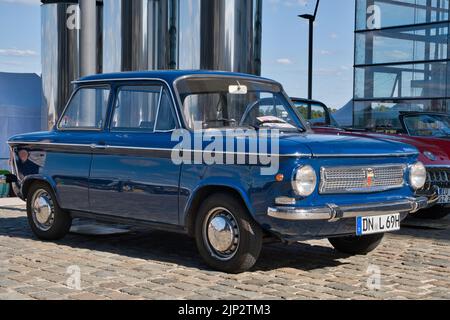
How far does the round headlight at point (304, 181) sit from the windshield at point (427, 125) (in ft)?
17.7

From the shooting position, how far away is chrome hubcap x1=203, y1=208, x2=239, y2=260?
229 inches

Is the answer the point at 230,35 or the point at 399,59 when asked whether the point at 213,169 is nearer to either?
the point at 230,35

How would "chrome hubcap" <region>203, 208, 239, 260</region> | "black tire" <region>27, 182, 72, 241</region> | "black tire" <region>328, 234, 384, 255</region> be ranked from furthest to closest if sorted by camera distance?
1. "black tire" <region>27, 182, 72, 241</region>
2. "black tire" <region>328, 234, 384, 255</region>
3. "chrome hubcap" <region>203, 208, 239, 260</region>

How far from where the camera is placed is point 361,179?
5.86 metres

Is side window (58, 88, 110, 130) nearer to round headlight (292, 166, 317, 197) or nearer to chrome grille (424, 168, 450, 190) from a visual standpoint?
round headlight (292, 166, 317, 197)

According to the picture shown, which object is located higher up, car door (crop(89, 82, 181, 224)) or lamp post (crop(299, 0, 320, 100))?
lamp post (crop(299, 0, 320, 100))

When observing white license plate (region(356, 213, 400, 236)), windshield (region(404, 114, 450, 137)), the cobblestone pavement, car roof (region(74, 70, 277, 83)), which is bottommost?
the cobblestone pavement

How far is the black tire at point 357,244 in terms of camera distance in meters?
6.81

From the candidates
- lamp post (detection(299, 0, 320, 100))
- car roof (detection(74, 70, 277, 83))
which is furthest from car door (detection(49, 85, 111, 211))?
lamp post (detection(299, 0, 320, 100))

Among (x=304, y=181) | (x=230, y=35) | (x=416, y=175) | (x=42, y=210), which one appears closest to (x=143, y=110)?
(x=42, y=210)

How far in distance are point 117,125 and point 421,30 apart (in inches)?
638

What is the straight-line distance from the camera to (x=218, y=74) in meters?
6.84

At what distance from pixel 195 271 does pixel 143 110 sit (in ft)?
5.60

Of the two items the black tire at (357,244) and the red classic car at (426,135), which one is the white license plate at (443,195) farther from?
the black tire at (357,244)
